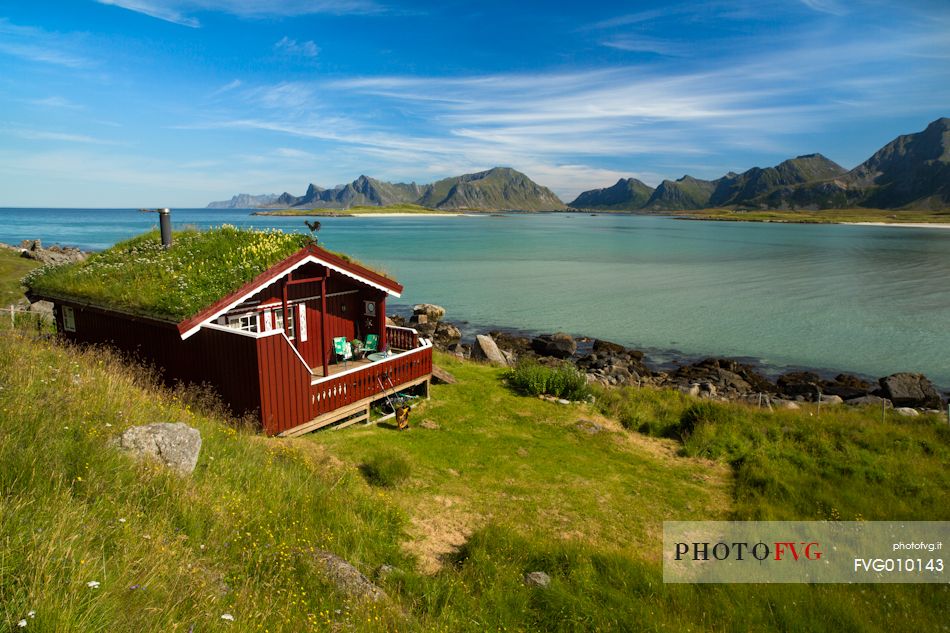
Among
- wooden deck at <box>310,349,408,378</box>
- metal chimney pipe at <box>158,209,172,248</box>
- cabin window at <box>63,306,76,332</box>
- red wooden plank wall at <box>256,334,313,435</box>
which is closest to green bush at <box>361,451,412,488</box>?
red wooden plank wall at <box>256,334,313,435</box>

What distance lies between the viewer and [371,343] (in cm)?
1794

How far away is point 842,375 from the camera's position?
27.2 meters

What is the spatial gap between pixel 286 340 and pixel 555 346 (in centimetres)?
2141

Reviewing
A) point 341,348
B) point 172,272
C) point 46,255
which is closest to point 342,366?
point 341,348

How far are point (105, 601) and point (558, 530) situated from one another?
27.1 ft

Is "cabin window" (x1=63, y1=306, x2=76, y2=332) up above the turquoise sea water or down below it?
above

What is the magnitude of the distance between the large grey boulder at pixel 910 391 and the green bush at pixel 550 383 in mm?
15417

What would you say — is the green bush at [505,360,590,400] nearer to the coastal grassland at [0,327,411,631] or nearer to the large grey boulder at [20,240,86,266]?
the coastal grassland at [0,327,411,631]

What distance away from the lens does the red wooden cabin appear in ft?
41.9

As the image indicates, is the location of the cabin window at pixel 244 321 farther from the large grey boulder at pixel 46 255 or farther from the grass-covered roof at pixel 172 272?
the large grey boulder at pixel 46 255

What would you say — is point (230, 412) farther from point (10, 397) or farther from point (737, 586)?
point (737, 586)

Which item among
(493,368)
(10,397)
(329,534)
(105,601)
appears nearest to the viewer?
(105,601)

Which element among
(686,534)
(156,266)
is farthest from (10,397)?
(686,534)

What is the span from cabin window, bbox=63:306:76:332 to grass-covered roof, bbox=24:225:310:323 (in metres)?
0.75
